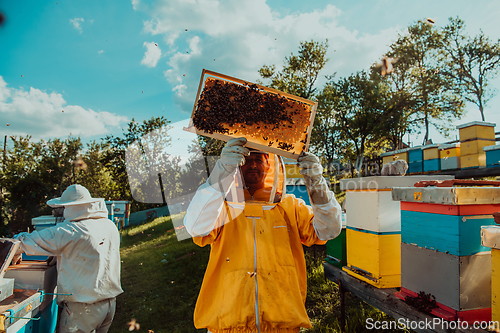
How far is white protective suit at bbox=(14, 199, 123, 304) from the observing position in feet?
9.63

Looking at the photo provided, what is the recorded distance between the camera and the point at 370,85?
1831 centimetres

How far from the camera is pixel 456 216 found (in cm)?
218

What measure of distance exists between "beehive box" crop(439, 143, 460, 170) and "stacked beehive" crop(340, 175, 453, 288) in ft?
26.5

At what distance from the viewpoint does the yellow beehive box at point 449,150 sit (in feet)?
31.3

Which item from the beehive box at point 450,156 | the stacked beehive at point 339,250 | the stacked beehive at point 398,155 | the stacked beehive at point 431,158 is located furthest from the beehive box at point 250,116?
the stacked beehive at point 398,155

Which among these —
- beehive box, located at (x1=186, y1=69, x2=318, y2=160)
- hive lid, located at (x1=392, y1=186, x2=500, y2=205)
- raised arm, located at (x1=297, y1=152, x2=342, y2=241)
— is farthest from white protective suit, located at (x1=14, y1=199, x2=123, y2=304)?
hive lid, located at (x1=392, y1=186, x2=500, y2=205)

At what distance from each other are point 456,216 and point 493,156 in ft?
24.9

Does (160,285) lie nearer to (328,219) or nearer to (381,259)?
(381,259)

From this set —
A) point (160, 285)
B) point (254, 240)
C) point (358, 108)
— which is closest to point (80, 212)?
point (254, 240)

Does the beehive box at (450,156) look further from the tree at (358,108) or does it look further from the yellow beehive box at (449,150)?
the tree at (358,108)

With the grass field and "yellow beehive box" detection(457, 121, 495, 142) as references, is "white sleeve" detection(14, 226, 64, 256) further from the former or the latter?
"yellow beehive box" detection(457, 121, 495, 142)

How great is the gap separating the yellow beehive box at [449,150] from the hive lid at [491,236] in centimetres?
962

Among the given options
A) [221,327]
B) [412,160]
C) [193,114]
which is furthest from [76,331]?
[412,160]

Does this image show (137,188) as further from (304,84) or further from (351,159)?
(351,159)
